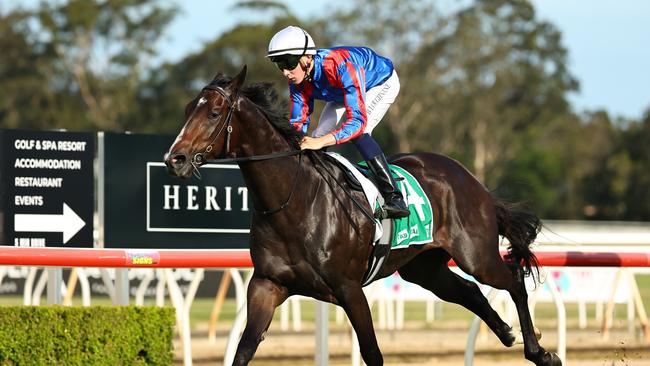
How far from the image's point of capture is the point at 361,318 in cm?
513

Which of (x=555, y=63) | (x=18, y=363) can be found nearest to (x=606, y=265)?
(x=18, y=363)

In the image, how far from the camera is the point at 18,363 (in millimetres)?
5426

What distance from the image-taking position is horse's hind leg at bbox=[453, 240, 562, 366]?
19.8ft

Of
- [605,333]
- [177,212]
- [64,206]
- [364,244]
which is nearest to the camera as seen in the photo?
[364,244]

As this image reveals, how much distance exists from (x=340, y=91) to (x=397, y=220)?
676mm

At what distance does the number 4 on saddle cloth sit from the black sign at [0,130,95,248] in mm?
1929

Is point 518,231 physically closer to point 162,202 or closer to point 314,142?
point 314,142

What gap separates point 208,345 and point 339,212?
184 inches

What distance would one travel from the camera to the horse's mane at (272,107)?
16.8 feet

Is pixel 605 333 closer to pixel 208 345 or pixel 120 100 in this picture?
pixel 208 345

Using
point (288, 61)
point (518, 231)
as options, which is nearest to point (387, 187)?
point (288, 61)

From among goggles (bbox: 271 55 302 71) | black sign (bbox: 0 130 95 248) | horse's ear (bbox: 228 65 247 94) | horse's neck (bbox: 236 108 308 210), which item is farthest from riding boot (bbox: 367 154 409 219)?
black sign (bbox: 0 130 95 248)

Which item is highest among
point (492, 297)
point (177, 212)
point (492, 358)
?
point (177, 212)

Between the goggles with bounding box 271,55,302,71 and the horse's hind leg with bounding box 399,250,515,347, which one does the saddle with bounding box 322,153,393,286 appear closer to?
the goggles with bounding box 271,55,302,71
